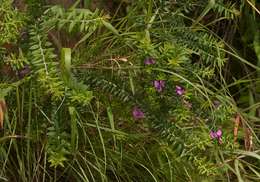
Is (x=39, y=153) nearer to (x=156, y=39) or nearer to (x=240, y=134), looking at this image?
(x=156, y=39)

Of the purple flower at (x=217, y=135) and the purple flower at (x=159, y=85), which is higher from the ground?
the purple flower at (x=159, y=85)

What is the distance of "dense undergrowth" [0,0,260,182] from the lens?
62.5 inches

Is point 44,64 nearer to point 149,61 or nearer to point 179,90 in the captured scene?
point 149,61

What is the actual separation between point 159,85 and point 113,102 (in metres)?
0.15

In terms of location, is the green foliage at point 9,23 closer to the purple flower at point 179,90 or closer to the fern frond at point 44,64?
the fern frond at point 44,64

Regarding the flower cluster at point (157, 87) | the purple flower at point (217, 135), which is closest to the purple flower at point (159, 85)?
the flower cluster at point (157, 87)

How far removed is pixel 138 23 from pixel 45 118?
0.39 meters

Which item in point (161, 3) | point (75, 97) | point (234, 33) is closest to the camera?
point (75, 97)

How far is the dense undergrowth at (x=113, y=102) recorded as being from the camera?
1587mm

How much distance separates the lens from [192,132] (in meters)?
1.72

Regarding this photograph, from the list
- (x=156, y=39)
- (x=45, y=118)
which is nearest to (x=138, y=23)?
(x=156, y=39)

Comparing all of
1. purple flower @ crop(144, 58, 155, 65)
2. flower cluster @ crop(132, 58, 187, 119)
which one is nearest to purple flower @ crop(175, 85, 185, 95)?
flower cluster @ crop(132, 58, 187, 119)

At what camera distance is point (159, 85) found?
1.71 meters

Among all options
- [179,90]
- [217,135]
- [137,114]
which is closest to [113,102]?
[137,114]
